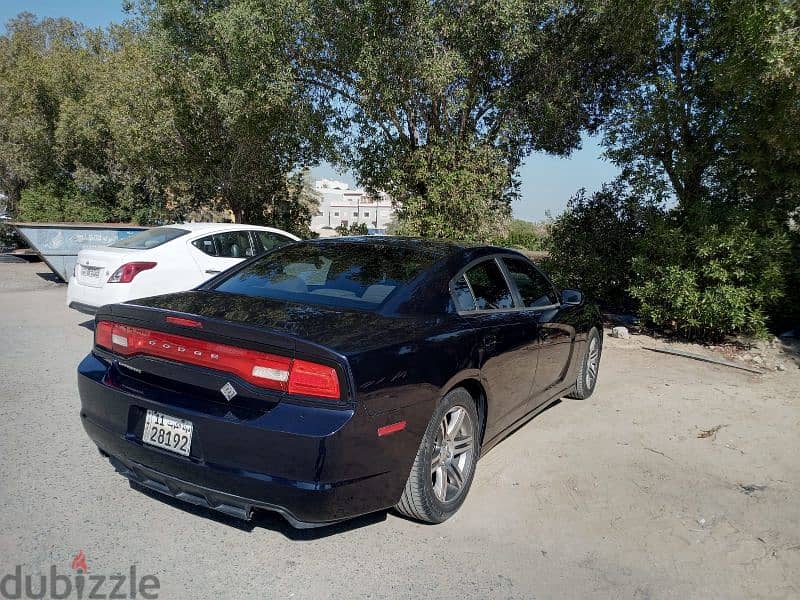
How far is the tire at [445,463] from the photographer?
10.2 ft

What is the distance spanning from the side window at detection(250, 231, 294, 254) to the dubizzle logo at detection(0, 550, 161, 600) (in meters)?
6.80

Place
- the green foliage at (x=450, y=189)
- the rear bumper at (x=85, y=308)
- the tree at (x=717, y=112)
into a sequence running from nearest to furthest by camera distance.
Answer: the tree at (x=717, y=112), the rear bumper at (x=85, y=308), the green foliage at (x=450, y=189)

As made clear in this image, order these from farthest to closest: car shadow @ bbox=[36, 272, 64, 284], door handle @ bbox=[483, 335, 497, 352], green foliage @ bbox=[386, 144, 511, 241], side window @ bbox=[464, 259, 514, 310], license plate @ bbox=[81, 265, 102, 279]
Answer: car shadow @ bbox=[36, 272, 64, 284] → green foliage @ bbox=[386, 144, 511, 241] → license plate @ bbox=[81, 265, 102, 279] → side window @ bbox=[464, 259, 514, 310] → door handle @ bbox=[483, 335, 497, 352]

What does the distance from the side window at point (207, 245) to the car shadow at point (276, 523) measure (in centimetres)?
551

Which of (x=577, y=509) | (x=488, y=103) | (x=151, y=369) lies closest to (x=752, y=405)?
(x=577, y=509)

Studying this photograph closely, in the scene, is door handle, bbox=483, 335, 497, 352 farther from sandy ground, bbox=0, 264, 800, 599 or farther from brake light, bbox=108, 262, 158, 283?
brake light, bbox=108, 262, 158, 283

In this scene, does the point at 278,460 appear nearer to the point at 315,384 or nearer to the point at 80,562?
the point at 315,384

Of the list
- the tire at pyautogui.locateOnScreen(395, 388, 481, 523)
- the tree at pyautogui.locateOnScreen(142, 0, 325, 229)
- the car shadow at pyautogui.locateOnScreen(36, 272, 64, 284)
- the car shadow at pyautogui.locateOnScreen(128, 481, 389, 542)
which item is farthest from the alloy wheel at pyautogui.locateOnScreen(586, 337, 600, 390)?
the car shadow at pyautogui.locateOnScreen(36, 272, 64, 284)

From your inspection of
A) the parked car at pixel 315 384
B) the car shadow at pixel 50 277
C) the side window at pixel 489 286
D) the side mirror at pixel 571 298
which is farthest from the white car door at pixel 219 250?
the car shadow at pixel 50 277

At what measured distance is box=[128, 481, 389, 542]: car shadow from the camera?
3172 mm

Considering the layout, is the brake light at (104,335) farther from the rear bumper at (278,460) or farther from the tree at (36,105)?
the tree at (36,105)

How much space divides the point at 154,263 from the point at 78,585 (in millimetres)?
5665

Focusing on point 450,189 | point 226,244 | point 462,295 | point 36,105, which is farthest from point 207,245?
point 36,105

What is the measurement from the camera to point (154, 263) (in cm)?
775
